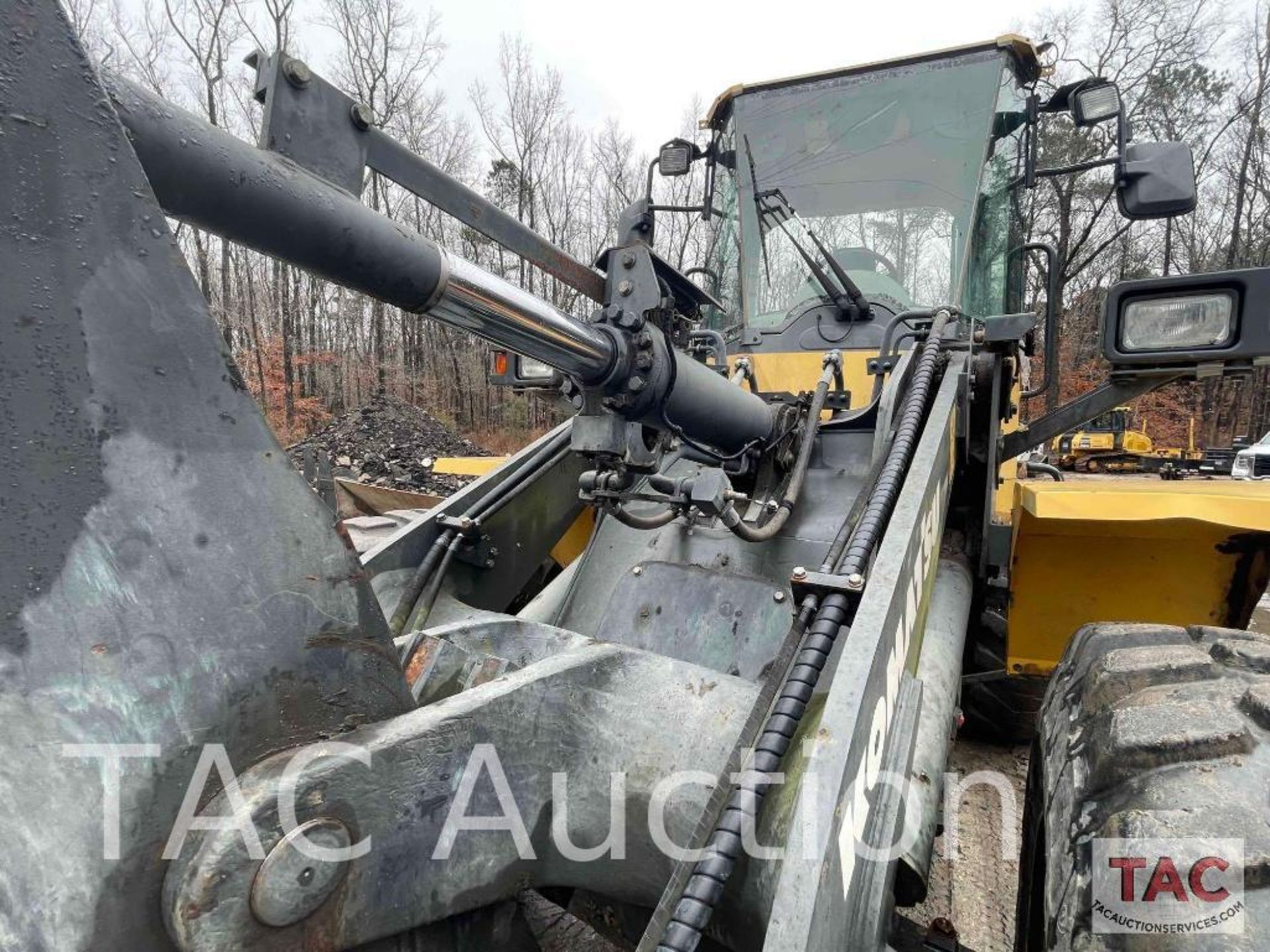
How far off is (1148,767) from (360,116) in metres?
1.93

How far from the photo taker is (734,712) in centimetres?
158

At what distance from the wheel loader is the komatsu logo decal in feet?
0.06

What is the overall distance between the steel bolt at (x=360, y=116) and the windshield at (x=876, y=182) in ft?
7.69

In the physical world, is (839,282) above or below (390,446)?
above

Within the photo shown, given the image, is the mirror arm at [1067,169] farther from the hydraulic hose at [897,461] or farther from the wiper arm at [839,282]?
the hydraulic hose at [897,461]

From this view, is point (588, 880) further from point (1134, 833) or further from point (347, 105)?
point (347, 105)

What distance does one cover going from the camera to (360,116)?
145 cm

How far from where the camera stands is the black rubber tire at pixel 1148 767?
125cm

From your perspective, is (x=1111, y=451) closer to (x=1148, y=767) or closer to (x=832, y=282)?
(x=832, y=282)

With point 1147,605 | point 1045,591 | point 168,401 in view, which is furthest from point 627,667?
point 1147,605

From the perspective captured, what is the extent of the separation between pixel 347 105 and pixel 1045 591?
3.04 meters

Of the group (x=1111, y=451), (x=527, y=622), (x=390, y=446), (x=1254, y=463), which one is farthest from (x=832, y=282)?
(x=1111, y=451)

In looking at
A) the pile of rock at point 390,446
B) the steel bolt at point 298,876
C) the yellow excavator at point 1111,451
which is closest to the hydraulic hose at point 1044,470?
the steel bolt at point 298,876

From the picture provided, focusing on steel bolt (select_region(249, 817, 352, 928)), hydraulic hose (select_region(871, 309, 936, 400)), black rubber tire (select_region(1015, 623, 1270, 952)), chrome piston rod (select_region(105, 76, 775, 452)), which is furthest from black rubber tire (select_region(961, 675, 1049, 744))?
steel bolt (select_region(249, 817, 352, 928))
